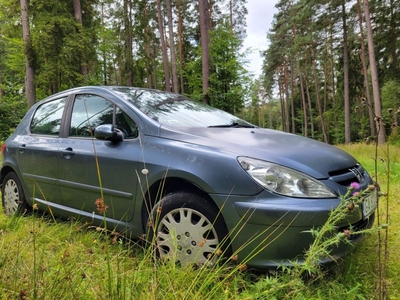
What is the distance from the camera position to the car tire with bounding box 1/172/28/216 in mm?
3260

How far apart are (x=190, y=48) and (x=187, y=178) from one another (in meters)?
24.6

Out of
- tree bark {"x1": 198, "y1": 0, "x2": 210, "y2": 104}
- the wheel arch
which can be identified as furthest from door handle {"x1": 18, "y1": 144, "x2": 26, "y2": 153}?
tree bark {"x1": 198, "y1": 0, "x2": 210, "y2": 104}

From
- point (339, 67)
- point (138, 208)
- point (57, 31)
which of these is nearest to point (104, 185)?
point (138, 208)

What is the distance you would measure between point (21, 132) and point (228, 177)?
A: 2931 mm

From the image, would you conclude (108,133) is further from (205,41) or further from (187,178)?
(205,41)

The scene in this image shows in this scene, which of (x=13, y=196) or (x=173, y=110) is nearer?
(x=173, y=110)

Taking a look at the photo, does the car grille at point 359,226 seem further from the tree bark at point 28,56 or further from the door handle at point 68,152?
the tree bark at point 28,56

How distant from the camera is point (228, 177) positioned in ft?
5.88

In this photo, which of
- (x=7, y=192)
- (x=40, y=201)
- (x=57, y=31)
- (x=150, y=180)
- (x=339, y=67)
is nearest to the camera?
(x=150, y=180)

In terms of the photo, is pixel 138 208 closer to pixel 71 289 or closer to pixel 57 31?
pixel 71 289

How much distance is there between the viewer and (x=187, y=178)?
1938 mm

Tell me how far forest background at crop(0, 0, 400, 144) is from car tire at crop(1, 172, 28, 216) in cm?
428

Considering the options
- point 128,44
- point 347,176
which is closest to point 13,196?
point 347,176

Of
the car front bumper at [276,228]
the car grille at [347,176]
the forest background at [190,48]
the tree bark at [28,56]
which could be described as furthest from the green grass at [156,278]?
the tree bark at [28,56]
